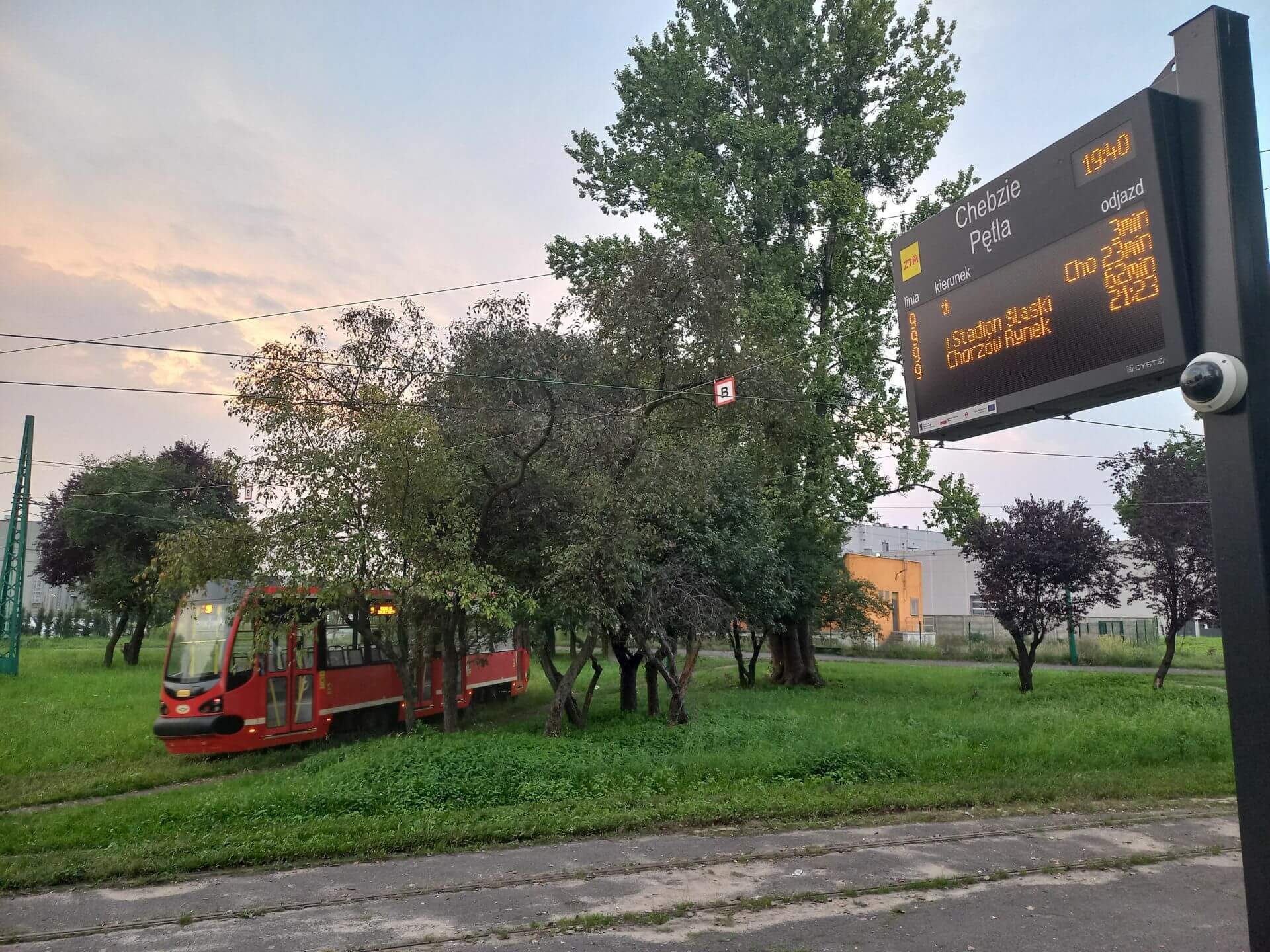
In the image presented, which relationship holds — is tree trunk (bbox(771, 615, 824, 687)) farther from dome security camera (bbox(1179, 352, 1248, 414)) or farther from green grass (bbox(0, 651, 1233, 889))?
dome security camera (bbox(1179, 352, 1248, 414))

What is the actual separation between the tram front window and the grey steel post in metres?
14.5

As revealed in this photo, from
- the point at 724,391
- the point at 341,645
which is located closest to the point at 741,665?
the point at 341,645

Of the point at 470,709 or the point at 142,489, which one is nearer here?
the point at 470,709

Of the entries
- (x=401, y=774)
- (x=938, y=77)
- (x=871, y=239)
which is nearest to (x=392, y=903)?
(x=401, y=774)

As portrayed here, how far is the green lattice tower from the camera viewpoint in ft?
89.8

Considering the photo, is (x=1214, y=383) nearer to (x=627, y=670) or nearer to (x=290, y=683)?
(x=290, y=683)

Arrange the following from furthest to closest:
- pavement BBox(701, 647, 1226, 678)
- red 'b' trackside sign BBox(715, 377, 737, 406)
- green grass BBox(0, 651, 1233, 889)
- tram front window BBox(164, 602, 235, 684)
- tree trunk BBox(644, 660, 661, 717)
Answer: pavement BBox(701, 647, 1226, 678), tree trunk BBox(644, 660, 661, 717), tram front window BBox(164, 602, 235, 684), red 'b' trackside sign BBox(715, 377, 737, 406), green grass BBox(0, 651, 1233, 889)

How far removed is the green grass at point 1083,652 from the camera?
120 feet

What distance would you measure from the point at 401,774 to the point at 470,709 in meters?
12.6

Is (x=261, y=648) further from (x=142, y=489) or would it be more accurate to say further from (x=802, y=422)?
(x=142, y=489)

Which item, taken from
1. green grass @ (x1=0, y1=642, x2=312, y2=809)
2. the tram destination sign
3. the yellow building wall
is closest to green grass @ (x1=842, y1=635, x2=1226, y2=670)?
the yellow building wall

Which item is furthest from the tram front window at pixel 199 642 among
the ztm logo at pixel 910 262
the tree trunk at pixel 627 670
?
the ztm logo at pixel 910 262

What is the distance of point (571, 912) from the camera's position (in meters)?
7.02

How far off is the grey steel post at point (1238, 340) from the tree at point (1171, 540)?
21.5 metres
